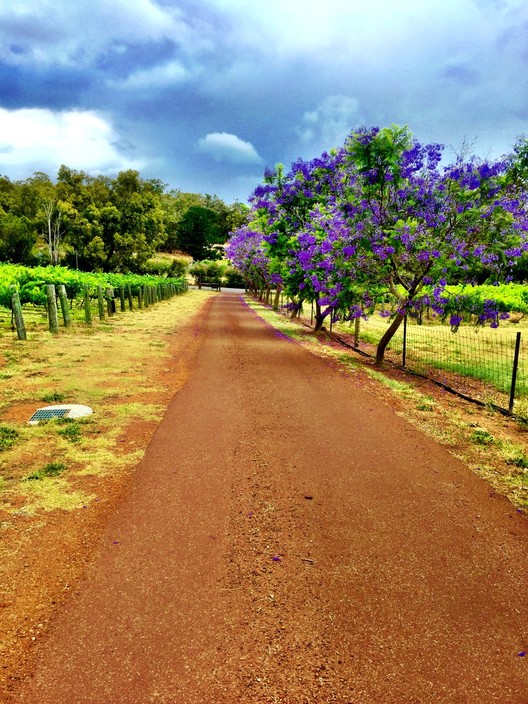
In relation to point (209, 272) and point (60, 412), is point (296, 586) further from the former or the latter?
point (209, 272)

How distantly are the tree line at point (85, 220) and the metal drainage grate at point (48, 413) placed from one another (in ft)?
108

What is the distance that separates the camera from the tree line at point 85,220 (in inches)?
1966

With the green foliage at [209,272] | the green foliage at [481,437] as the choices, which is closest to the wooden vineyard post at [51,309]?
the green foliage at [481,437]

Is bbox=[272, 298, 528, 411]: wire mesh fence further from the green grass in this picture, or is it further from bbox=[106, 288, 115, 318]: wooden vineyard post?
bbox=[106, 288, 115, 318]: wooden vineyard post

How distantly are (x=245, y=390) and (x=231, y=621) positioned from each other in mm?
5953

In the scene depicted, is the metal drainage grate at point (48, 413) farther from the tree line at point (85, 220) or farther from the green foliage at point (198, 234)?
the green foliage at point (198, 234)

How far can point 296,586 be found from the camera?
A: 10.7 ft

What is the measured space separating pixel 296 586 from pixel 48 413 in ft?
16.5

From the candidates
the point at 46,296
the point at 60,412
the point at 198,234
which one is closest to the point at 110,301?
the point at 46,296

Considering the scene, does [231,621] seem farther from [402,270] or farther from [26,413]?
[402,270]

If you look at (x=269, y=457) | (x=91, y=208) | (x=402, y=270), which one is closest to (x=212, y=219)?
(x=91, y=208)

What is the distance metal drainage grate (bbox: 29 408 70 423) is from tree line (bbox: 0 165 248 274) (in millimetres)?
32831

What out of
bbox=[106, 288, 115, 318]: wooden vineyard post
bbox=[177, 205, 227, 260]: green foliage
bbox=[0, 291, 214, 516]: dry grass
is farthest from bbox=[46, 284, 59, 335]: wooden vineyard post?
bbox=[177, 205, 227, 260]: green foliage

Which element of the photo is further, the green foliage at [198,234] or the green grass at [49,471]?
the green foliage at [198,234]
